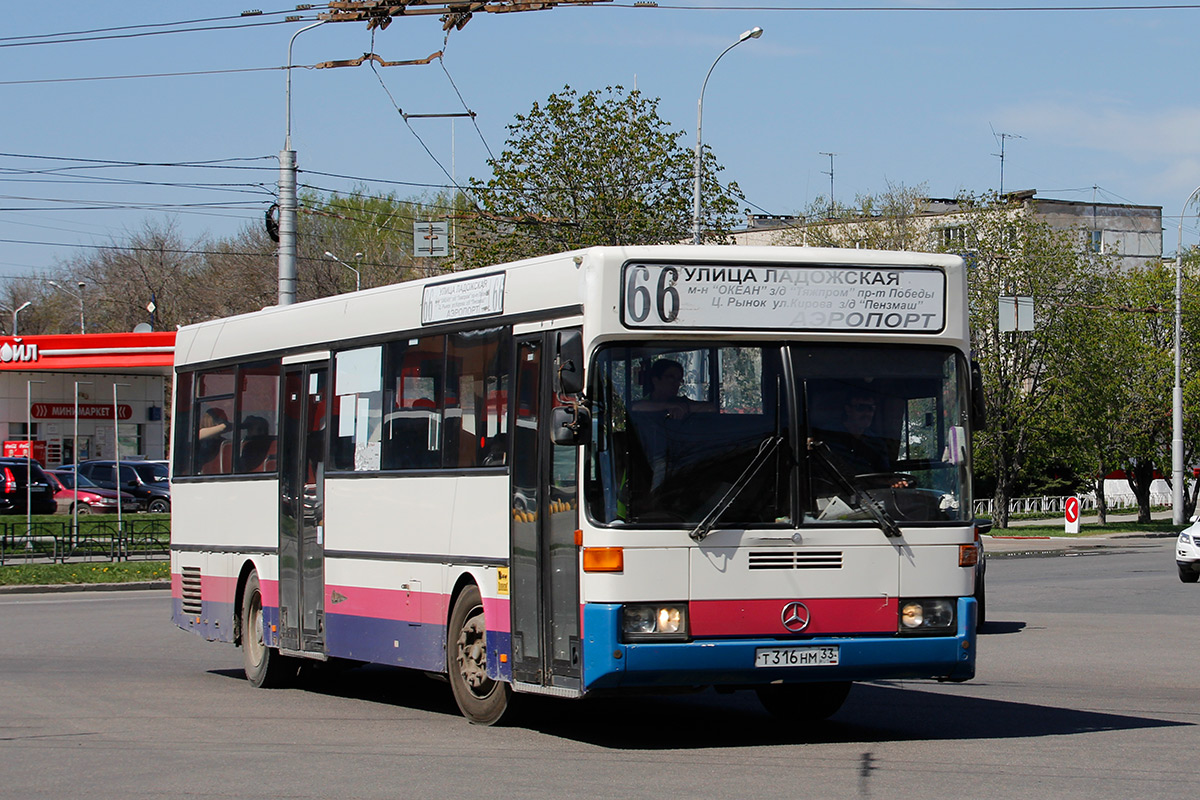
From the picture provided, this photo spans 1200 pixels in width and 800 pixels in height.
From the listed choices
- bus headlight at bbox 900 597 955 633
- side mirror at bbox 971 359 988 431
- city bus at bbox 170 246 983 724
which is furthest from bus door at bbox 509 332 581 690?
side mirror at bbox 971 359 988 431

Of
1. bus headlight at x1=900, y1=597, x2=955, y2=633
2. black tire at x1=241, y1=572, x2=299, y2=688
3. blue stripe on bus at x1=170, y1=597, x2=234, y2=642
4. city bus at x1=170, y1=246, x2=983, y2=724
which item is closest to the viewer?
city bus at x1=170, y1=246, x2=983, y2=724

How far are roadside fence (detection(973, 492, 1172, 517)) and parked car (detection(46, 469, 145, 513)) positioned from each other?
27974 millimetres

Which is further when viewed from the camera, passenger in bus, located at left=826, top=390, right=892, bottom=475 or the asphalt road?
passenger in bus, located at left=826, top=390, right=892, bottom=475

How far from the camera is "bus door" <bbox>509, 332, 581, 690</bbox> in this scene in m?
9.41

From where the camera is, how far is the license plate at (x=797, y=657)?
9250 mm

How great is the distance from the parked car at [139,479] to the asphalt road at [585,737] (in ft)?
115

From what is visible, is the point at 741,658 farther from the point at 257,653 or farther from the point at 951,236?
the point at 951,236

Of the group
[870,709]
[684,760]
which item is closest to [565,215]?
[870,709]

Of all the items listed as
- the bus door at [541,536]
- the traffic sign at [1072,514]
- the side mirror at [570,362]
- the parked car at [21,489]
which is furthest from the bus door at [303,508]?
the traffic sign at [1072,514]

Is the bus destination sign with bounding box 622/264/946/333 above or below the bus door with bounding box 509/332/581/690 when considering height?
above

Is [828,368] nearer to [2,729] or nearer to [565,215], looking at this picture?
[2,729]

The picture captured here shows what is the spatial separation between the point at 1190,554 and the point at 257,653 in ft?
62.7

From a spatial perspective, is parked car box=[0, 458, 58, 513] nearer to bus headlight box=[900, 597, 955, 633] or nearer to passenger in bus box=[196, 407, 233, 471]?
passenger in bus box=[196, 407, 233, 471]

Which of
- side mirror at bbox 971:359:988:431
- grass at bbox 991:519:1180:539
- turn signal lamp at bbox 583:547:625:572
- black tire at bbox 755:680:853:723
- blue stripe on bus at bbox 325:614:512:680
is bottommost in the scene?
grass at bbox 991:519:1180:539
